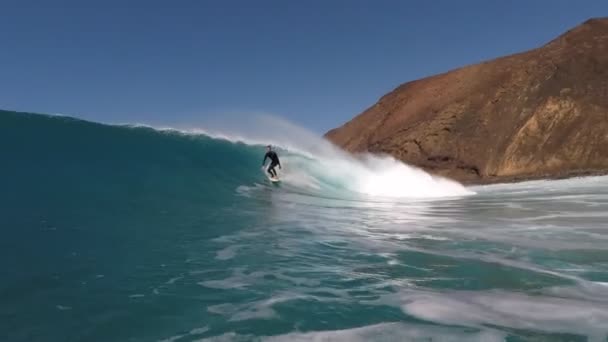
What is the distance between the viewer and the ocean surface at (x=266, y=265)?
12.0 ft

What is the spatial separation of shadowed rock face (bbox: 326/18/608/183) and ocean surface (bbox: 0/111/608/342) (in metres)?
27.1

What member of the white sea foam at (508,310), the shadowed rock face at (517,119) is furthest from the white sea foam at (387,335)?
the shadowed rock face at (517,119)

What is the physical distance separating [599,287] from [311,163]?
17.6m

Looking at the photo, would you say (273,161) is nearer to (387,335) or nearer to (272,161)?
(272,161)

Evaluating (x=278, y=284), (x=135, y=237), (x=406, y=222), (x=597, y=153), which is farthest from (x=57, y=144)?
(x=597, y=153)

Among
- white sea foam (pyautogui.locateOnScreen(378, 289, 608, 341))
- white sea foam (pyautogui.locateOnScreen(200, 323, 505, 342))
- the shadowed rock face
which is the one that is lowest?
white sea foam (pyautogui.locateOnScreen(200, 323, 505, 342))

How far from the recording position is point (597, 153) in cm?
3491

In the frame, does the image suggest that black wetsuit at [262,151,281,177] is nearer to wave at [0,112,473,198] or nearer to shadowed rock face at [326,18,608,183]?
wave at [0,112,473,198]

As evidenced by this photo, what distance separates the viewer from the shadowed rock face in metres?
36.4

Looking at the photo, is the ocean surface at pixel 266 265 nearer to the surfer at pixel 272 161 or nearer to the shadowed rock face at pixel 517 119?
the surfer at pixel 272 161

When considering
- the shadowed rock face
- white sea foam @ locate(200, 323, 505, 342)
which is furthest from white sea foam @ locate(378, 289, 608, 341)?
the shadowed rock face

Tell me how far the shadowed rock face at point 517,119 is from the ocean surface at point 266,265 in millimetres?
27112

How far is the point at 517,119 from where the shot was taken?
41.0m

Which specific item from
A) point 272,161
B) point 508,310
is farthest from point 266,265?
point 272,161
